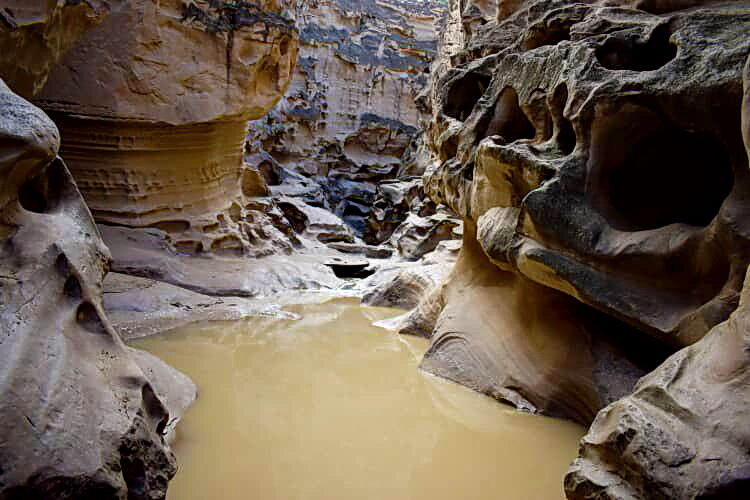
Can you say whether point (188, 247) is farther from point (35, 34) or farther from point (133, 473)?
point (133, 473)

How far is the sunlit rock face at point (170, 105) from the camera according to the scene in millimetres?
6598

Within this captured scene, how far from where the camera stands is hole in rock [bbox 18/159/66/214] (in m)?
2.31

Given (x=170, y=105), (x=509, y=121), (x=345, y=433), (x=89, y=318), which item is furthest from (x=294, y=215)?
(x=89, y=318)

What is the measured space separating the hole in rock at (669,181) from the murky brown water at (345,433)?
1.28 metres

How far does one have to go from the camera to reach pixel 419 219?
1142 centimetres

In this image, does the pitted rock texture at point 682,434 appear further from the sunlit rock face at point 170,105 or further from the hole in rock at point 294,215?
the hole in rock at point 294,215

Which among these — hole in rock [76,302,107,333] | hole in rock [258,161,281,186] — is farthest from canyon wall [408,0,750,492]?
hole in rock [258,161,281,186]

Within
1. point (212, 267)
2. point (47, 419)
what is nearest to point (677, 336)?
point (47, 419)

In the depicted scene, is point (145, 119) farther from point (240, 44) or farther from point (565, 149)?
point (565, 149)

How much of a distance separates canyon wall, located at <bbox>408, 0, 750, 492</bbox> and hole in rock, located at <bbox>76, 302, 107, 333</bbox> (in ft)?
5.96

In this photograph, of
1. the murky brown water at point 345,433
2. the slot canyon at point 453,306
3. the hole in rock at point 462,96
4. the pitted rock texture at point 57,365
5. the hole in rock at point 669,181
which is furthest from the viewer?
the hole in rock at point 462,96

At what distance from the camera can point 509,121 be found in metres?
4.11

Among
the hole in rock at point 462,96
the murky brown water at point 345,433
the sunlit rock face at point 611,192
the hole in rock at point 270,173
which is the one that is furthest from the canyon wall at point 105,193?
the hole in rock at point 270,173

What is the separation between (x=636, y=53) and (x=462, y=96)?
6.99 ft
